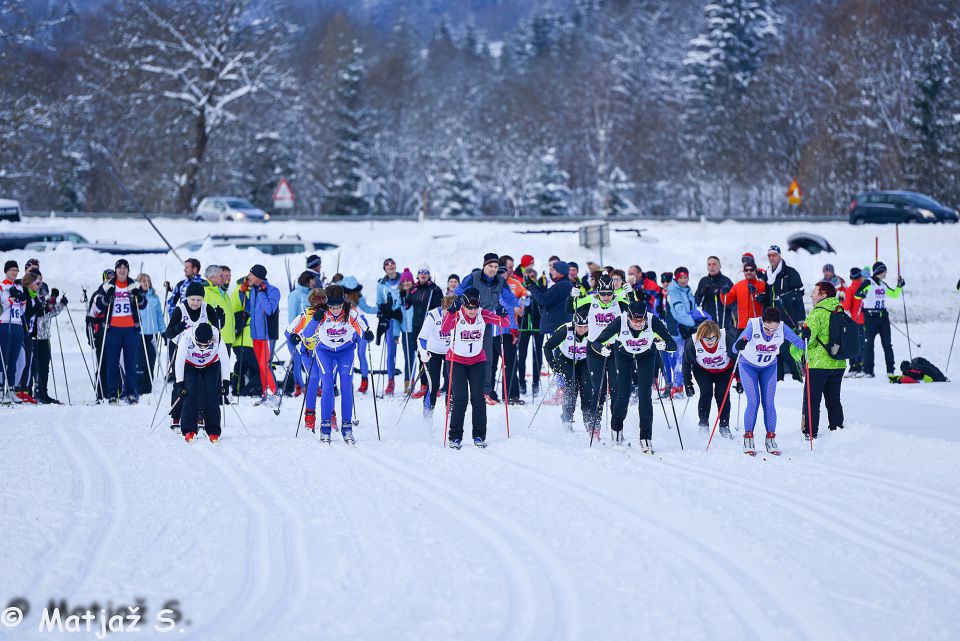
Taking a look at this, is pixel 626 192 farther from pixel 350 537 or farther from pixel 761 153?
pixel 350 537

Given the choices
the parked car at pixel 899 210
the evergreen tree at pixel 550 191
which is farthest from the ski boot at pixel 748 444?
the evergreen tree at pixel 550 191

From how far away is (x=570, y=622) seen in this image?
5.98 meters

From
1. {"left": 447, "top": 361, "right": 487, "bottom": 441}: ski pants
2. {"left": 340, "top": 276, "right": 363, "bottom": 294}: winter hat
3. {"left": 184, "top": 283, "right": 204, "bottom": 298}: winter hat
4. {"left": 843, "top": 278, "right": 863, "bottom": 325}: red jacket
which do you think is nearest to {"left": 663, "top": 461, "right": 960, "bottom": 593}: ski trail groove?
{"left": 447, "top": 361, "right": 487, "bottom": 441}: ski pants

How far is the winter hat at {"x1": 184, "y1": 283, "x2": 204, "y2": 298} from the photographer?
11.5m

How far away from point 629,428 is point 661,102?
2078 inches

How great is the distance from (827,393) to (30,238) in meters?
24.0

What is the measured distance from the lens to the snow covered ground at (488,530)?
20.0 ft

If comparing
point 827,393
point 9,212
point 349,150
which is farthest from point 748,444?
point 349,150

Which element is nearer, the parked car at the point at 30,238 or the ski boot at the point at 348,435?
the ski boot at the point at 348,435

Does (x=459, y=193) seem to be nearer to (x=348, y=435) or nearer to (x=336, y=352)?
(x=336, y=352)

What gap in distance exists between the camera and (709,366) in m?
12.0

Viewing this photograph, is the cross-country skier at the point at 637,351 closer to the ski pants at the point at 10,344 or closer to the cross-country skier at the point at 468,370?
the cross-country skier at the point at 468,370

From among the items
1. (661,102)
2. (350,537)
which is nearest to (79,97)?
(661,102)

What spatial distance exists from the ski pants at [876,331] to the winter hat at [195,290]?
10519 mm
